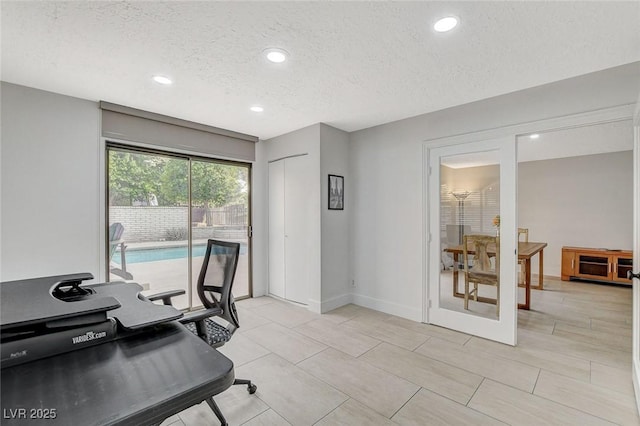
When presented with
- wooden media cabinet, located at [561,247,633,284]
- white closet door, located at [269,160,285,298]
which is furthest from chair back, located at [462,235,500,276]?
wooden media cabinet, located at [561,247,633,284]

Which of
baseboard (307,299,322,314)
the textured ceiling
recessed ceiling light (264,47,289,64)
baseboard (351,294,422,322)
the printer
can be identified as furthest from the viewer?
baseboard (307,299,322,314)

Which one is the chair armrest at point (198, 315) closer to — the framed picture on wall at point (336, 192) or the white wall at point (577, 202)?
the framed picture on wall at point (336, 192)

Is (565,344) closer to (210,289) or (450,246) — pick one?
(450,246)

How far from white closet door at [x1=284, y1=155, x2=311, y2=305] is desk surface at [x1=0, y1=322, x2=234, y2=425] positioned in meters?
2.93

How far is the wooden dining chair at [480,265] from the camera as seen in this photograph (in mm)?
3053

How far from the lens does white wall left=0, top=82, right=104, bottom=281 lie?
2559mm

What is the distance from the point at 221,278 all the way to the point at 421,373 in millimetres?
1851

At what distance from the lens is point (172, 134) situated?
11.8 ft

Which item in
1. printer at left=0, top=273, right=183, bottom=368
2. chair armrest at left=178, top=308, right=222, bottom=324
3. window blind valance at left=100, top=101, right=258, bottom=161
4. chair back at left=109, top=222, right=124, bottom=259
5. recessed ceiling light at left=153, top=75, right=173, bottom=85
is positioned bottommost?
chair armrest at left=178, top=308, right=222, bottom=324

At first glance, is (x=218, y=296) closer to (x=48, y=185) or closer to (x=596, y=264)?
(x=48, y=185)

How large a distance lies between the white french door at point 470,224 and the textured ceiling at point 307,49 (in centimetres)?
66

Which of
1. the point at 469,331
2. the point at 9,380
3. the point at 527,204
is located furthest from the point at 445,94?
the point at 527,204

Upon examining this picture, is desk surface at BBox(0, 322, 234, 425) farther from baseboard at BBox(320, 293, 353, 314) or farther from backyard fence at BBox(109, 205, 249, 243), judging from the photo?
baseboard at BBox(320, 293, 353, 314)

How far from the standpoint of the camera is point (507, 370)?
2.44 meters
